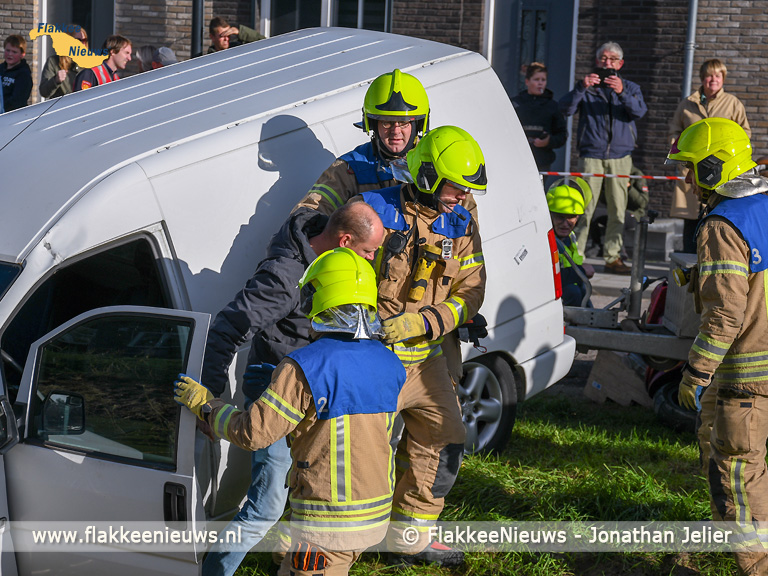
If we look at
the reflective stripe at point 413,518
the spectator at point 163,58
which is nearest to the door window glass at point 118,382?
the reflective stripe at point 413,518

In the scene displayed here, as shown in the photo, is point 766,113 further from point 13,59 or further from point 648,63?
point 13,59

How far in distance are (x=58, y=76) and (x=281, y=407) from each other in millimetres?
7808

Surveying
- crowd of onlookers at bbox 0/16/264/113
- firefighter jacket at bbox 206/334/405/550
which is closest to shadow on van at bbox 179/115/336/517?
firefighter jacket at bbox 206/334/405/550

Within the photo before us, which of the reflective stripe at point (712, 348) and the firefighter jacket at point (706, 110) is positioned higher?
the firefighter jacket at point (706, 110)

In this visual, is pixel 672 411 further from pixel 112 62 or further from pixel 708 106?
pixel 112 62

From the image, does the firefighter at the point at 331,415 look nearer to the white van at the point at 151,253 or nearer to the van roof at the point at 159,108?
the white van at the point at 151,253

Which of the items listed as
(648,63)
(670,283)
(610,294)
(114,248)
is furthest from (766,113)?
(114,248)

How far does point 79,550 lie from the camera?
3.49 meters

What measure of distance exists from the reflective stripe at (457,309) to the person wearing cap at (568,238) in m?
2.65

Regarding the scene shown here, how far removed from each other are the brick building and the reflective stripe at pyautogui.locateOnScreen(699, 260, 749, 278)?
7.93 m

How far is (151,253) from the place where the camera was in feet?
12.6

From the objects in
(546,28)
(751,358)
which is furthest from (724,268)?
(546,28)

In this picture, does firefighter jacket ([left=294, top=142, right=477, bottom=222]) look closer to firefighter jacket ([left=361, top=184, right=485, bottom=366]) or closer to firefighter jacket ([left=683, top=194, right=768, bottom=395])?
firefighter jacket ([left=361, top=184, right=485, bottom=366])

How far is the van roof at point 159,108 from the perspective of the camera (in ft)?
12.2
